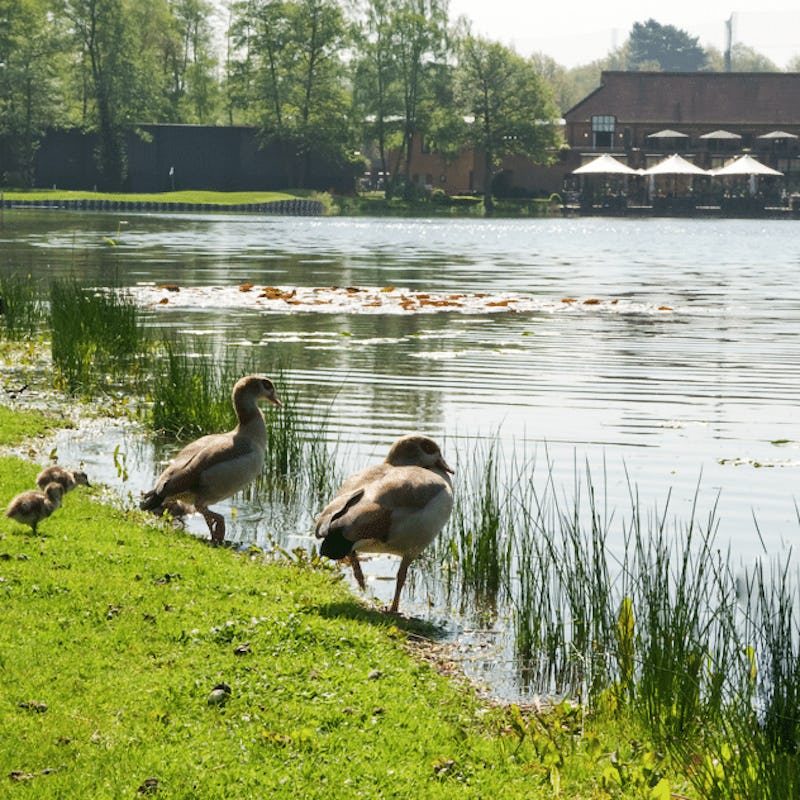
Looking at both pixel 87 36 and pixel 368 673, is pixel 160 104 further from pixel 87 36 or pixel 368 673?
pixel 368 673

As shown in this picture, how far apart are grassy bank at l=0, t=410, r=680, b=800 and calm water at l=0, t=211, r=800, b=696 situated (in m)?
1.59

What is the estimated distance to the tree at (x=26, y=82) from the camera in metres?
87.5

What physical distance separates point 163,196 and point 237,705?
86680 mm

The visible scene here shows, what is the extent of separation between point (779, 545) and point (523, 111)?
9047 cm

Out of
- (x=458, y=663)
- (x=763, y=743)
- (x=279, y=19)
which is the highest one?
(x=279, y=19)

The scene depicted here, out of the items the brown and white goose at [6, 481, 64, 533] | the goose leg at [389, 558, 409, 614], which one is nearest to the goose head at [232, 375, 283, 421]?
the brown and white goose at [6, 481, 64, 533]

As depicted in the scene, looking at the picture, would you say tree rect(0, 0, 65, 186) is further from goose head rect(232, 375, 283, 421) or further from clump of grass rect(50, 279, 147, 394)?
goose head rect(232, 375, 283, 421)

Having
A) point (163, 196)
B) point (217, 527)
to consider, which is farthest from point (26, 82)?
point (217, 527)

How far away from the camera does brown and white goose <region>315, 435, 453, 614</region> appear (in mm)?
7609

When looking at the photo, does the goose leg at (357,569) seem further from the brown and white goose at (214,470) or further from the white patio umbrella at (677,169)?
the white patio umbrella at (677,169)

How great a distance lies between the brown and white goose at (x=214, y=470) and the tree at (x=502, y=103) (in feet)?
286

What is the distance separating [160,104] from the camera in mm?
102062

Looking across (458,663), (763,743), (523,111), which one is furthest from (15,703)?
(523,111)

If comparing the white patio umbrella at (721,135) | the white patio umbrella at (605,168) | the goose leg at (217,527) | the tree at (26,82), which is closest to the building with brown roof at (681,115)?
the white patio umbrella at (721,135)
